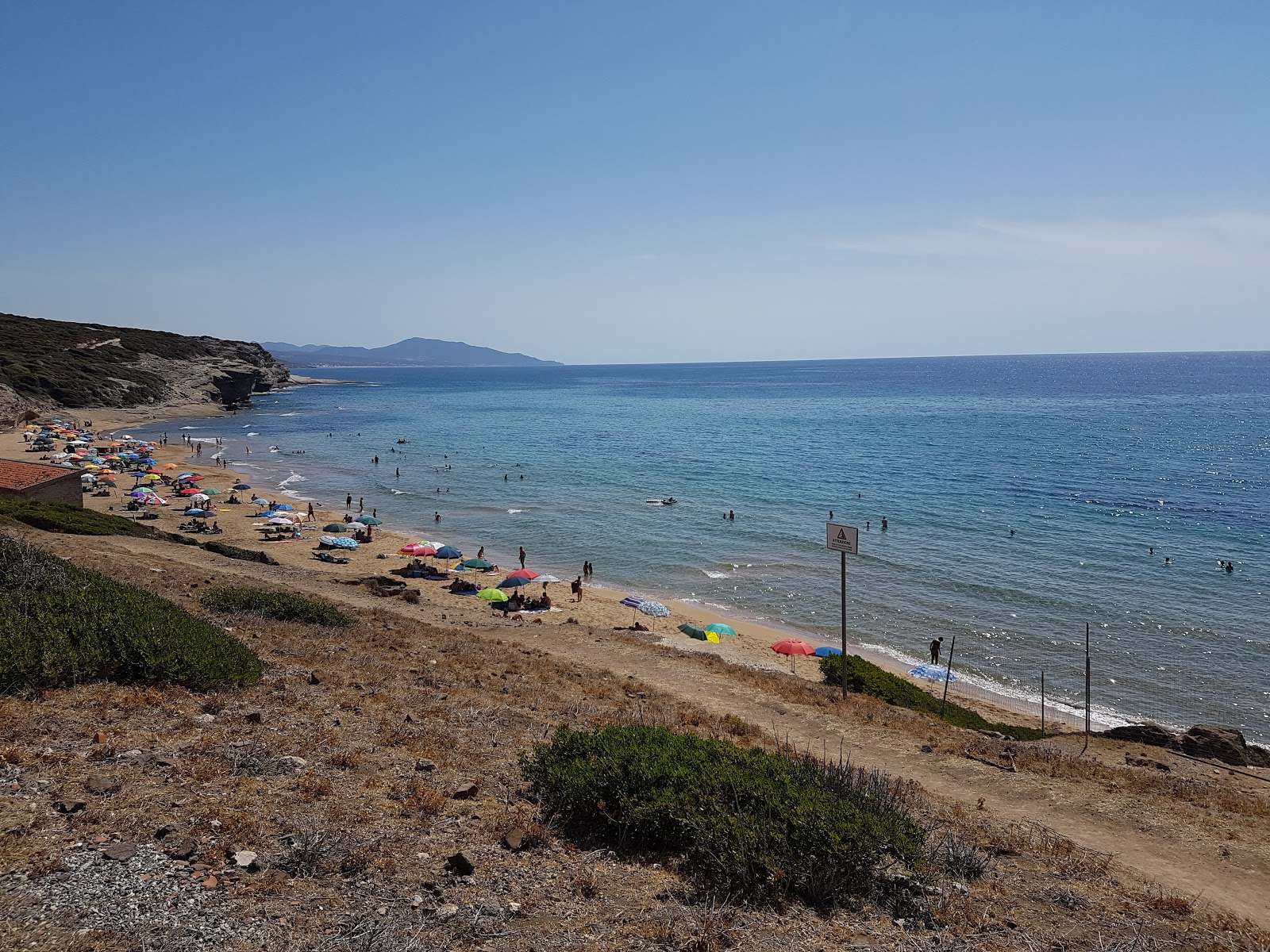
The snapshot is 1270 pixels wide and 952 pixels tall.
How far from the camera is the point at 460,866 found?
675cm

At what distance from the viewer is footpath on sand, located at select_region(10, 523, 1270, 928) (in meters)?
9.40

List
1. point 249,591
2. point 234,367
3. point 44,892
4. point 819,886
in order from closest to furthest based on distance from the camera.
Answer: point 44,892
point 819,886
point 249,591
point 234,367

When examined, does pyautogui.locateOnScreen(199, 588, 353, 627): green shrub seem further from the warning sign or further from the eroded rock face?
the eroded rock face

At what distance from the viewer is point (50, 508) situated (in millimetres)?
28875

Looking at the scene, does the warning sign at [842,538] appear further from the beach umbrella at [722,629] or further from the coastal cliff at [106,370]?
the coastal cliff at [106,370]

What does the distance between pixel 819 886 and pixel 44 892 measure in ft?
20.2

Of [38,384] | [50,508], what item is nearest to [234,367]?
[38,384]

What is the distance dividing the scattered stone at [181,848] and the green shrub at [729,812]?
3333 mm

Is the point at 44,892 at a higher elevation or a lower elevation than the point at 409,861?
higher

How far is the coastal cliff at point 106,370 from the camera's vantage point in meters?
87.1

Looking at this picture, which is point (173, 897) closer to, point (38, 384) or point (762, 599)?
point (762, 599)

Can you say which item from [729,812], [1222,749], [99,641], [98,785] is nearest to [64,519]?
[99,641]

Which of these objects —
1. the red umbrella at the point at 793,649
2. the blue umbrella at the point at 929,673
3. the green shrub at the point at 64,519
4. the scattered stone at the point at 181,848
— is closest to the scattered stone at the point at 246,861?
the scattered stone at the point at 181,848

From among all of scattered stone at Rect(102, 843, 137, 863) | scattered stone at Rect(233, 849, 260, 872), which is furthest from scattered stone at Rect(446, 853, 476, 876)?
scattered stone at Rect(102, 843, 137, 863)
